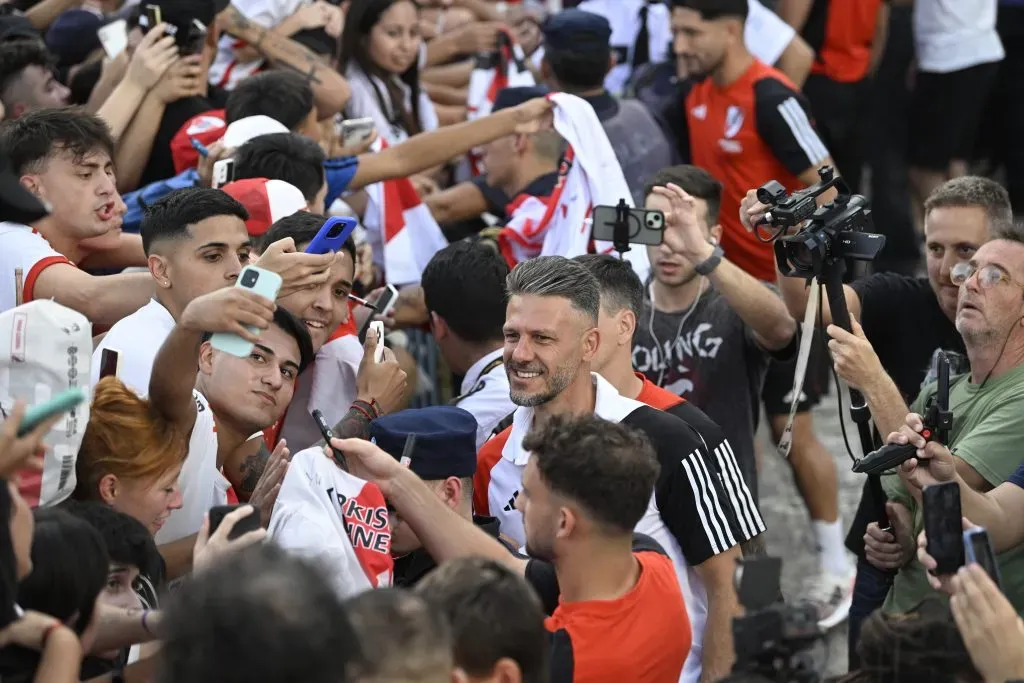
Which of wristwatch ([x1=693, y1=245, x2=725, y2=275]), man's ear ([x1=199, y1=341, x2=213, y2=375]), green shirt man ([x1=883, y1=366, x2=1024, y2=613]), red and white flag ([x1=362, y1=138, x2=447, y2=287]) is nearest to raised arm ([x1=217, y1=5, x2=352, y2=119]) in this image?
red and white flag ([x1=362, y1=138, x2=447, y2=287])

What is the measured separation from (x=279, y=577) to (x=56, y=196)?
9.75ft

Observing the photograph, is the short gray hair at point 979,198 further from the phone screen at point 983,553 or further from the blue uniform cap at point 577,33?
the blue uniform cap at point 577,33

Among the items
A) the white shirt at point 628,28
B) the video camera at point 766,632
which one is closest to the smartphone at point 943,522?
the video camera at point 766,632

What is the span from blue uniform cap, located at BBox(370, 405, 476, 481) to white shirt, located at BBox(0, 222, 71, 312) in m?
1.21

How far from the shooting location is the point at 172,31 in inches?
252

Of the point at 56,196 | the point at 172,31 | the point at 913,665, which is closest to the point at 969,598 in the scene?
the point at 913,665

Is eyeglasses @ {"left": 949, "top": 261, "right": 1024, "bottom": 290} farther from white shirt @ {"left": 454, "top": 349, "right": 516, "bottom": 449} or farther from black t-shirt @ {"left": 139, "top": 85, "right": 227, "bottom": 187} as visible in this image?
black t-shirt @ {"left": 139, "top": 85, "right": 227, "bottom": 187}

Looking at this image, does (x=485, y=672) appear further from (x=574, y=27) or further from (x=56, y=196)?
(x=574, y=27)

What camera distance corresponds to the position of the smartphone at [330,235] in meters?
4.05

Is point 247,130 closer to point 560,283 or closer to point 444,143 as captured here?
point 444,143

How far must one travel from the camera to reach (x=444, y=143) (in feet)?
21.0

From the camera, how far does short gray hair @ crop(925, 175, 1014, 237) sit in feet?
17.1

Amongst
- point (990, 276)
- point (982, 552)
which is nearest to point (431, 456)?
point (982, 552)

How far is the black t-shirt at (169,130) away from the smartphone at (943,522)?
410cm
